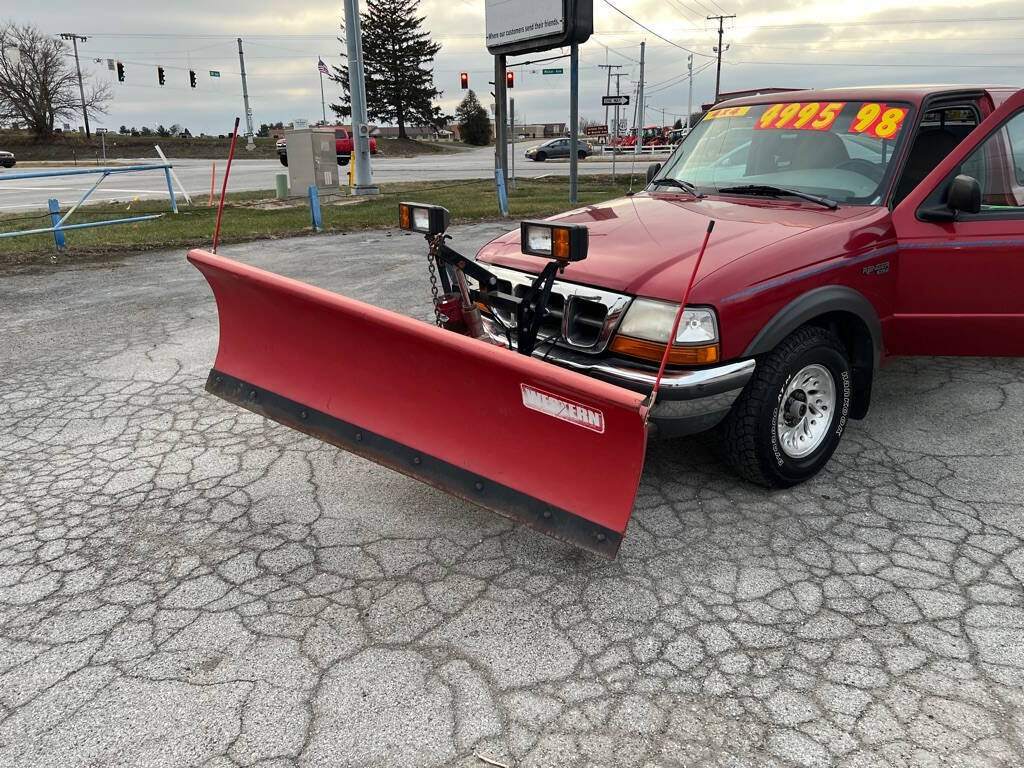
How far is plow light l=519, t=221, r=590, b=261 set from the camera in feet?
10.1

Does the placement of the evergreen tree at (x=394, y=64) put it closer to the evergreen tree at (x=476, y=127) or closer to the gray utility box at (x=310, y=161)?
the evergreen tree at (x=476, y=127)

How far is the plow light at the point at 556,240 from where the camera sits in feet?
10.1

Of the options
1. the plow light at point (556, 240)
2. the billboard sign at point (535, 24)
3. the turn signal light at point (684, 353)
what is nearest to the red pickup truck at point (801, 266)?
the turn signal light at point (684, 353)

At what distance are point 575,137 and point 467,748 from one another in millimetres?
16268

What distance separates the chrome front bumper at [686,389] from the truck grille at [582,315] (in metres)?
0.13

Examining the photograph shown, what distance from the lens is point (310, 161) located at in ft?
63.7

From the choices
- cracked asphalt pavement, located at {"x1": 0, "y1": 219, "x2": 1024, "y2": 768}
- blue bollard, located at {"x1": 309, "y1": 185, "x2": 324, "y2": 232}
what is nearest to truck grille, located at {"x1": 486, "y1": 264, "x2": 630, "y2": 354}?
cracked asphalt pavement, located at {"x1": 0, "y1": 219, "x2": 1024, "y2": 768}

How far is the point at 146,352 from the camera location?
20.7 ft

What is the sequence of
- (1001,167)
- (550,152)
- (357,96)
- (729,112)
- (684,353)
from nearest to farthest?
1. (684,353)
2. (1001,167)
3. (729,112)
4. (357,96)
5. (550,152)

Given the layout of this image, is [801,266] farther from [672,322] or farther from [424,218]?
[424,218]

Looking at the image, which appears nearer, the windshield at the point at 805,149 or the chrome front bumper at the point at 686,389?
the chrome front bumper at the point at 686,389

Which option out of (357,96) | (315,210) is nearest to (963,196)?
(315,210)

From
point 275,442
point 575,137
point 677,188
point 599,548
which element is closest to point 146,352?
point 275,442

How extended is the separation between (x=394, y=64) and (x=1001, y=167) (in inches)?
2744
